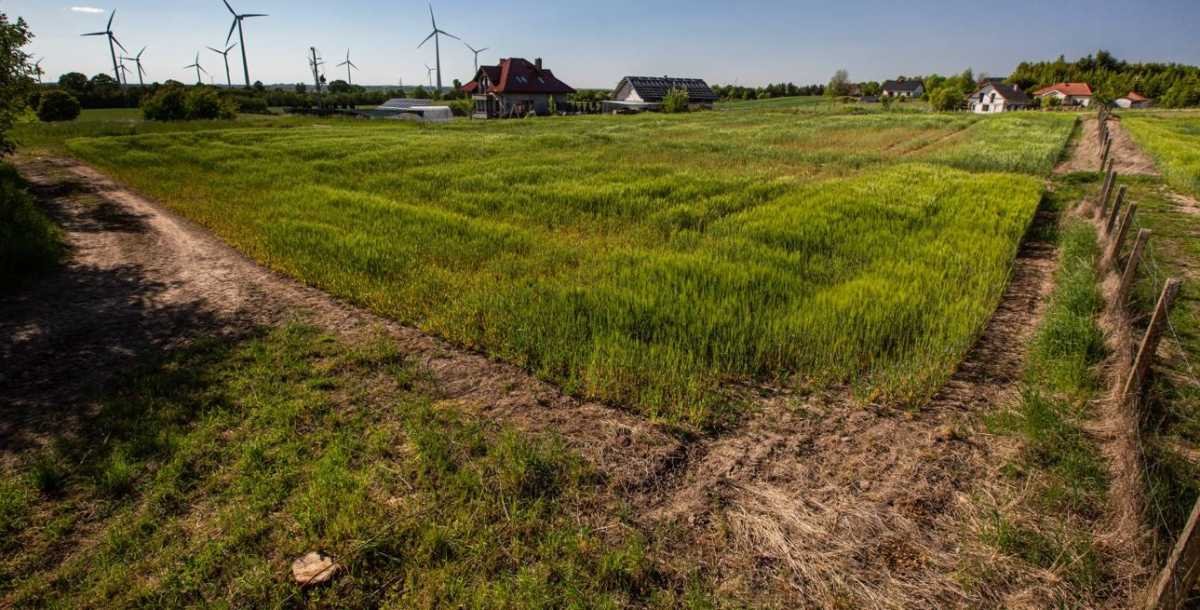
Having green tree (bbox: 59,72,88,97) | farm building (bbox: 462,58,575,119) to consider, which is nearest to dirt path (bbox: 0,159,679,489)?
farm building (bbox: 462,58,575,119)

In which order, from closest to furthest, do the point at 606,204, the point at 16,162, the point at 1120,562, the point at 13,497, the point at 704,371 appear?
the point at 1120,562, the point at 13,497, the point at 704,371, the point at 606,204, the point at 16,162

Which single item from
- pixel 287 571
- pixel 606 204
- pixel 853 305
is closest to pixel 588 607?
pixel 287 571

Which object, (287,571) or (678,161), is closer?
(287,571)

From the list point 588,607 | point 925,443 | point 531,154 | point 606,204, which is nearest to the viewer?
point 588,607

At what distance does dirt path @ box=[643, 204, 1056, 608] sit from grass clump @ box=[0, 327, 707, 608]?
62cm

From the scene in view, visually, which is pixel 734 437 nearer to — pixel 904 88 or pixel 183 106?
pixel 183 106

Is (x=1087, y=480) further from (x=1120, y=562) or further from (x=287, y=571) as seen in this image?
(x=287, y=571)

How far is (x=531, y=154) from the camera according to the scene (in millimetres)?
26438

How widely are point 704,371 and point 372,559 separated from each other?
13.1 feet

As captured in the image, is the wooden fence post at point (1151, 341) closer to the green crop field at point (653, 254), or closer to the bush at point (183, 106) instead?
the green crop field at point (653, 254)

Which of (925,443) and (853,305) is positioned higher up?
(853,305)

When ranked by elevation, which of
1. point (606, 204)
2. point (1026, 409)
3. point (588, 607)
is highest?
point (606, 204)

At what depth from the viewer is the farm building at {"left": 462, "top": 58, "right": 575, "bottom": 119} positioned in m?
70.0

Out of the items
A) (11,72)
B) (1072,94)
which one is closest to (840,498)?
(11,72)
